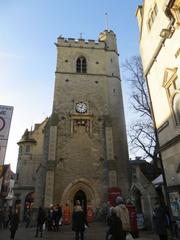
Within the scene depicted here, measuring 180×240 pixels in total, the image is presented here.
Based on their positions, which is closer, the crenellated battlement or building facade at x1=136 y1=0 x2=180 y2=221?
building facade at x1=136 y1=0 x2=180 y2=221

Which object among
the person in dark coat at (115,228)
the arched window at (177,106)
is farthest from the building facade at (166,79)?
the person in dark coat at (115,228)

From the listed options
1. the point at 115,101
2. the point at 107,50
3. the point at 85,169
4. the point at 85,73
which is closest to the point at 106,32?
the point at 107,50

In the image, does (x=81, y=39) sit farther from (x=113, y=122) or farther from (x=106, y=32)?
(x=113, y=122)

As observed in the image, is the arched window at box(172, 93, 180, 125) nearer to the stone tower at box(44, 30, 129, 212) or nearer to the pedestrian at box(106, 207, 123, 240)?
the pedestrian at box(106, 207, 123, 240)

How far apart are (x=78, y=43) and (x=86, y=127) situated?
12775mm

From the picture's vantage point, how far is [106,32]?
1211 inches

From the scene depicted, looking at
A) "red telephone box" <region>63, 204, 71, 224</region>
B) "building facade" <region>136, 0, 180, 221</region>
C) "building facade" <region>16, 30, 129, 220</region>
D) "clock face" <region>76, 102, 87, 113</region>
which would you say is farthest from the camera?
"clock face" <region>76, 102, 87, 113</region>

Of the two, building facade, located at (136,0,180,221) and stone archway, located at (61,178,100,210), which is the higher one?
building facade, located at (136,0,180,221)

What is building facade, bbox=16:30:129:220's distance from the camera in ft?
64.4

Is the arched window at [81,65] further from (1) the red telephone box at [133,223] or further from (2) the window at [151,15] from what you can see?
(1) the red telephone box at [133,223]

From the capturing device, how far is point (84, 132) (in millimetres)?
22438

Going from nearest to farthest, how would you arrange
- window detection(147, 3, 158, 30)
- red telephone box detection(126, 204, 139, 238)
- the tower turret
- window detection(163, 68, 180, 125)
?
window detection(163, 68, 180, 125)
red telephone box detection(126, 204, 139, 238)
window detection(147, 3, 158, 30)
the tower turret

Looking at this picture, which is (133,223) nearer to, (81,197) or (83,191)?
(83,191)

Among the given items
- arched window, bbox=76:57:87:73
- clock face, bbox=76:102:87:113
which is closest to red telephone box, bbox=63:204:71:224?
clock face, bbox=76:102:87:113
